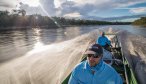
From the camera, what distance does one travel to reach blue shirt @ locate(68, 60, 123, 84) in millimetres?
3752

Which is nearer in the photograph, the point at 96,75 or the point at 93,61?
the point at 93,61

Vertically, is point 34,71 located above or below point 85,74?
below

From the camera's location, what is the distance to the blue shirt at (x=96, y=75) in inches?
148

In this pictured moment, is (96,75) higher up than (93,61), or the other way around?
(93,61)

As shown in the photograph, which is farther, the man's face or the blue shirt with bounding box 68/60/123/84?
the blue shirt with bounding box 68/60/123/84

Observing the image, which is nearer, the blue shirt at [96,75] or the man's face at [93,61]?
the man's face at [93,61]

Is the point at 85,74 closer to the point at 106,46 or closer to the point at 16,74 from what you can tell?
the point at 16,74

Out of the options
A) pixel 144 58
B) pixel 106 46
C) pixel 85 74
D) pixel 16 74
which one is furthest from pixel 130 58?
pixel 85 74

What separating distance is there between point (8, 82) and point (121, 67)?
5157 mm

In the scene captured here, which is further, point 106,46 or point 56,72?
point 106,46

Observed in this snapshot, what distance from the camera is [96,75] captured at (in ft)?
12.5

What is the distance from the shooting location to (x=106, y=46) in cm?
1197

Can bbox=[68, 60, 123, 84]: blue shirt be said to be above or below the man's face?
below

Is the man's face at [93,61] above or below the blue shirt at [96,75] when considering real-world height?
above
